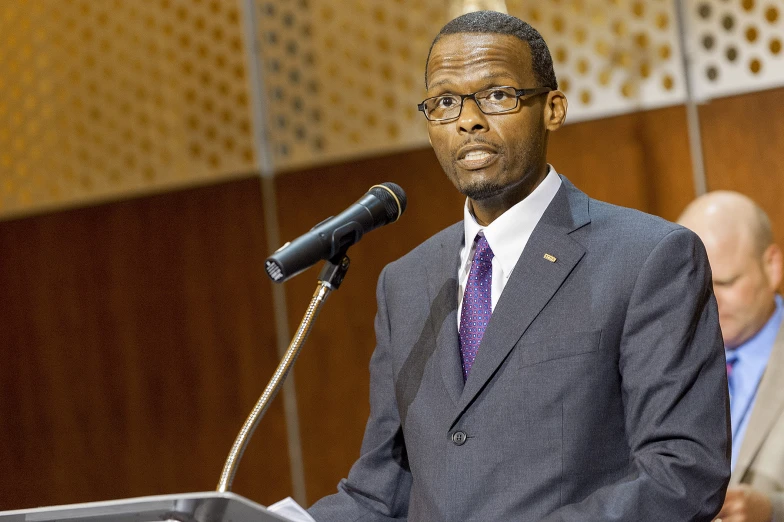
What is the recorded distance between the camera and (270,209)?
152 inches

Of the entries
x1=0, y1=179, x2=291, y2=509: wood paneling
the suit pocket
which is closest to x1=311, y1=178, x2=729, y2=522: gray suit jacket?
the suit pocket

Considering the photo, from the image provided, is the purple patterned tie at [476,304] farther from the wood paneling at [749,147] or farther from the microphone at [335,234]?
the wood paneling at [749,147]

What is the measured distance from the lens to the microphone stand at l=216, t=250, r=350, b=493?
124 centimetres

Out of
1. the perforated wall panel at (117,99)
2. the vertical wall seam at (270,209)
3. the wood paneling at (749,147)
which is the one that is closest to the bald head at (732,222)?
the wood paneling at (749,147)

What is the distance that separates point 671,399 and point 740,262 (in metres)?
1.43

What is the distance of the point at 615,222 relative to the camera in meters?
1.47

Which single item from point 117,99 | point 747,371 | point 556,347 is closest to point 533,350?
point 556,347

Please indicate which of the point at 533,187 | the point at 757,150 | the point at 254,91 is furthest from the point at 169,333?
the point at 533,187

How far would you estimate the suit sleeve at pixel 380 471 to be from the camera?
1.61 metres

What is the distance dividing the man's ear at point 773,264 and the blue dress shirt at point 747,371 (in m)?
0.07

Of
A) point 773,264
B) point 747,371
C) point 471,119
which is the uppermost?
point 471,119

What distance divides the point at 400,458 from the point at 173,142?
2657mm

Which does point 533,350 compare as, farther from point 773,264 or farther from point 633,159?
point 633,159

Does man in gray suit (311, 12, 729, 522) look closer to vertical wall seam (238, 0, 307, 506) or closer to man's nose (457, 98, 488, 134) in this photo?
man's nose (457, 98, 488, 134)
